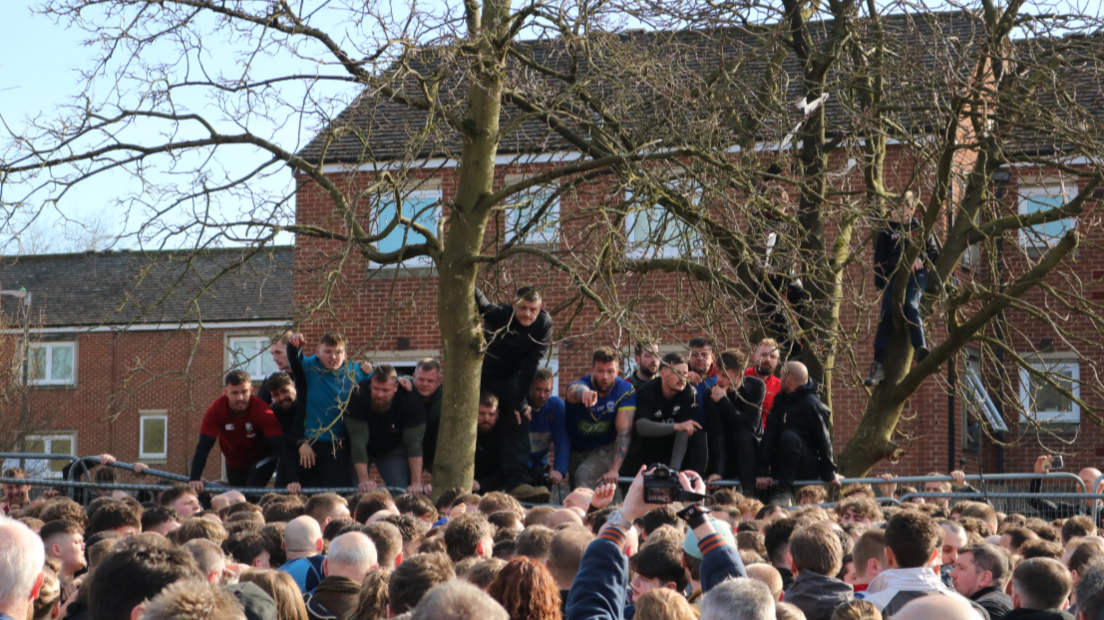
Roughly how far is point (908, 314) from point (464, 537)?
9031 millimetres

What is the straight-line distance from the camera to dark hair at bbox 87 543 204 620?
3902mm

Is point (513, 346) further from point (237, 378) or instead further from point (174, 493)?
point (174, 493)

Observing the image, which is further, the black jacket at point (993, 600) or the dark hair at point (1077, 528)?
the dark hair at point (1077, 528)

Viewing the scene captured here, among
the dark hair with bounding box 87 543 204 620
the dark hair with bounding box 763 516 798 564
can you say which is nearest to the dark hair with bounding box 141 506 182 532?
the dark hair with bounding box 763 516 798 564

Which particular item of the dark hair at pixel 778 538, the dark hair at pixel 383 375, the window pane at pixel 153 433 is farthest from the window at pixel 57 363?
the dark hair at pixel 778 538

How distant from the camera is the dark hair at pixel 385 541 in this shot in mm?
6617

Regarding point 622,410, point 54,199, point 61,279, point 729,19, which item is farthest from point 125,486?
point 61,279

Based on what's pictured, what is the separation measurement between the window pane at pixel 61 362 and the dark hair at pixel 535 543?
3518 centimetres

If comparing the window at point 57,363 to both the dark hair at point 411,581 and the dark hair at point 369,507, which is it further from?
the dark hair at point 411,581

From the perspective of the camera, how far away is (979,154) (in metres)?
14.1

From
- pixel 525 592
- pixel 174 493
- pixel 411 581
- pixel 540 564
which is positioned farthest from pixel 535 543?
pixel 174 493

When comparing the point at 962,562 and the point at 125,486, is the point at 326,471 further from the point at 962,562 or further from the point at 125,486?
the point at 962,562

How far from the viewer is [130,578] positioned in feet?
12.9

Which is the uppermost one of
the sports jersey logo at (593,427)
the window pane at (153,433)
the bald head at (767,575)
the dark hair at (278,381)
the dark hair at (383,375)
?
the dark hair at (383,375)
